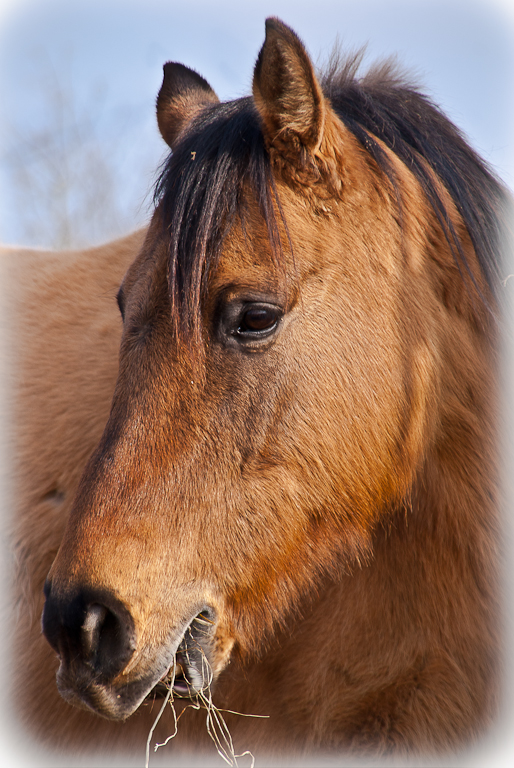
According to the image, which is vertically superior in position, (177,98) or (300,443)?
(177,98)

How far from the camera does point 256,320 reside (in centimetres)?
220

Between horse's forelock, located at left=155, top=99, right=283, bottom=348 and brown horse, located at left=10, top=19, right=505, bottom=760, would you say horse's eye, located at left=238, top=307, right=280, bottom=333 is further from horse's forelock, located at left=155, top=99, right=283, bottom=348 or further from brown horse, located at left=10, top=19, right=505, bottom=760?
horse's forelock, located at left=155, top=99, right=283, bottom=348

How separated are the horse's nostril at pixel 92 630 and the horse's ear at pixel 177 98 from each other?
205 centimetres

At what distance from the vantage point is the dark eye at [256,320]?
2.20 meters

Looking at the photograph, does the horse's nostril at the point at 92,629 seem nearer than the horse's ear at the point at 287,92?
Yes

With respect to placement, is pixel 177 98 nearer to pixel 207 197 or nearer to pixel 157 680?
pixel 207 197

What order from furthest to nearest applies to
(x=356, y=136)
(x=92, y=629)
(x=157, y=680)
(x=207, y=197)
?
(x=356, y=136), (x=207, y=197), (x=157, y=680), (x=92, y=629)

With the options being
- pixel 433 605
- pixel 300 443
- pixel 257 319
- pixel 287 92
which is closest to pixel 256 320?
pixel 257 319

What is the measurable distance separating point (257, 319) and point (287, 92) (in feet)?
2.65

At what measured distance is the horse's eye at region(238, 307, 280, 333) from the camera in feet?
7.22

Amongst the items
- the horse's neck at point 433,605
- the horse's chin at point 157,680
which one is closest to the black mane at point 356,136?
the horse's neck at point 433,605

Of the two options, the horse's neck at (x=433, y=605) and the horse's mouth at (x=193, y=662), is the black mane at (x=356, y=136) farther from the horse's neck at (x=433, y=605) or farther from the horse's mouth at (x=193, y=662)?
the horse's mouth at (x=193, y=662)

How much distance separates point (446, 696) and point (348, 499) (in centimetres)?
92

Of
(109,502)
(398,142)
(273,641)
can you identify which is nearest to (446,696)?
(273,641)
